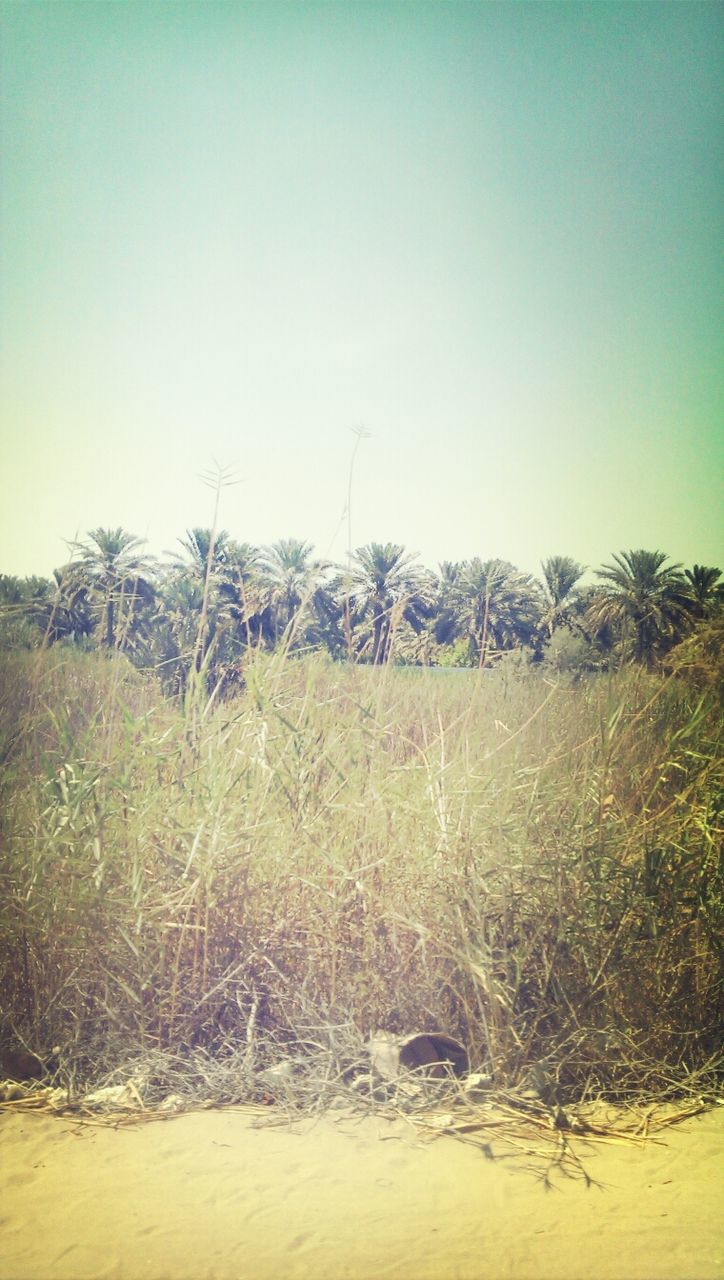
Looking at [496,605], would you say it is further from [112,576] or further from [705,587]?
[112,576]

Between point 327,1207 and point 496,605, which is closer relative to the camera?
point 327,1207

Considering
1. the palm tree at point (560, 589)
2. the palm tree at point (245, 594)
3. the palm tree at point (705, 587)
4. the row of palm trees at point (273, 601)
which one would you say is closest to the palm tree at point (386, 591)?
the row of palm trees at point (273, 601)

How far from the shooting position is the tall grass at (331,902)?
190 centimetres

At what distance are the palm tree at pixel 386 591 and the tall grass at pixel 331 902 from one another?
28 cm

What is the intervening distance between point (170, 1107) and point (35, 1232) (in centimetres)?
40

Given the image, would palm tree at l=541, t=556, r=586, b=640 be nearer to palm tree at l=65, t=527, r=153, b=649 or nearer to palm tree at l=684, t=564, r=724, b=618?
palm tree at l=684, t=564, r=724, b=618

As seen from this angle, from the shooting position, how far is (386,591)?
251cm

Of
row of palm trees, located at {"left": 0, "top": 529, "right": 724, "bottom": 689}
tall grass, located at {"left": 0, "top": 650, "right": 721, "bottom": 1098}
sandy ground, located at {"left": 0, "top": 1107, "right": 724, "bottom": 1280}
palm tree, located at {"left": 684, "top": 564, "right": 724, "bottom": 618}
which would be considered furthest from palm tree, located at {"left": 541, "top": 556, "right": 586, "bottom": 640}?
sandy ground, located at {"left": 0, "top": 1107, "right": 724, "bottom": 1280}

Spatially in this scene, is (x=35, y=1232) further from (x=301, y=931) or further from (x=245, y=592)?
(x=245, y=592)

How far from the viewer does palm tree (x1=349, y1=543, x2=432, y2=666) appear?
2.39 m

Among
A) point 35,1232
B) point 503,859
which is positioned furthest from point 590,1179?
point 35,1232

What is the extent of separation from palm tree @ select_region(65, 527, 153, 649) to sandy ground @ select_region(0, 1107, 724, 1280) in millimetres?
1223

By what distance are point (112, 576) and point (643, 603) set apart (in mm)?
1751

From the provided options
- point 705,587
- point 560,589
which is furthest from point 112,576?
point 705,587
